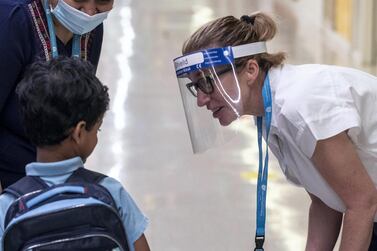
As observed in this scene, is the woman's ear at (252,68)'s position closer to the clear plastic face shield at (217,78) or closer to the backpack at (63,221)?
the clear plastic face shield at (217,78)

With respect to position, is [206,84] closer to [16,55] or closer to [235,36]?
[235,36]

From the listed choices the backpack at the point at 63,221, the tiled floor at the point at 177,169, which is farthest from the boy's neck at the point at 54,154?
the tiled floor at the point at 177,169

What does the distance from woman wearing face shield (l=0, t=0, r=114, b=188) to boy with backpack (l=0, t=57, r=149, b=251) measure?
0.44 m

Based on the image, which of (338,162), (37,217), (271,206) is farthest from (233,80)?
(271,206)

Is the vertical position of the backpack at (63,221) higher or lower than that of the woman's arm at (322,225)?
higher

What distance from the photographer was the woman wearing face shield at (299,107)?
2092 mm

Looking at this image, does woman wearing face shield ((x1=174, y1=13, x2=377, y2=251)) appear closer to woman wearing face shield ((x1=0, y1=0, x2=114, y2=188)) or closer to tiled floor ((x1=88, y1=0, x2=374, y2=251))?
tiled floor ((x1=88, y1=0, x2=374, y2=251))

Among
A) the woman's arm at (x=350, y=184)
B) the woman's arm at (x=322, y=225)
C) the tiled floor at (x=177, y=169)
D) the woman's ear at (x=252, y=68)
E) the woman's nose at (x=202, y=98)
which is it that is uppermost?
the woman's ear at (x=252, y=68)

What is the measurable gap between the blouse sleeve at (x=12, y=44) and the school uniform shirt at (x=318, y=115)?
30.1 inches

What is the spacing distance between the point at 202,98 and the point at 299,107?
0.35 m

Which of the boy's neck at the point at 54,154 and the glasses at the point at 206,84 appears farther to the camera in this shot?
the glasses at the point at 206,84

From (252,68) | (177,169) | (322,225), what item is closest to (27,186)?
(252,68)

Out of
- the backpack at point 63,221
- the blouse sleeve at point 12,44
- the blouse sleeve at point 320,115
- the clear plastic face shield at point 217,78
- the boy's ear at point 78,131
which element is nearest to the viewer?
the backpack at point 63,221

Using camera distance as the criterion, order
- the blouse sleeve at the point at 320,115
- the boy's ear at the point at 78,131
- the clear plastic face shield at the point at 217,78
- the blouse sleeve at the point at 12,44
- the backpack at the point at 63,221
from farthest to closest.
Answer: the blouse sleeve at the point at 12,44
the clear plastic face shield at the point at 217,78
the blouse sleeve at the point at 320,115
the boy's ear at the point at 78,131
the backpack at the point at 63,221
